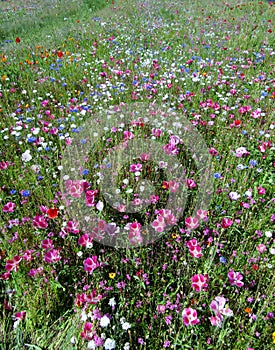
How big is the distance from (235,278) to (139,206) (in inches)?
41.6

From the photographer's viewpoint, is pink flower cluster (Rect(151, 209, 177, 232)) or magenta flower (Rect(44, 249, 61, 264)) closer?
magenta flower (Rect(44, 249, 61, 264))

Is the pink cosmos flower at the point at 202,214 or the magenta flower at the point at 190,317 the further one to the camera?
the pink cosmos flower at the point at 202,214

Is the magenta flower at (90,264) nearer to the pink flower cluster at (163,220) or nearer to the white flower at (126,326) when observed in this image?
the white flower at (126,326)

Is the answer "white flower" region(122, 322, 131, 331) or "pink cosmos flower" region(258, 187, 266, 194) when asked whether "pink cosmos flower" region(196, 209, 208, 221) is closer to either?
"pink cosmos flower" region(258, 187, 266, 194)

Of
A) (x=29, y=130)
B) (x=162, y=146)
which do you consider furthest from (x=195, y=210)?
(x=29, y=130)

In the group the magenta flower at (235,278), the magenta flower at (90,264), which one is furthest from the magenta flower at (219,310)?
the magenta flower at (90,264)

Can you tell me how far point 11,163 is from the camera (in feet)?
10.6

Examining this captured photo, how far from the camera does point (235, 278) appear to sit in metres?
1.99

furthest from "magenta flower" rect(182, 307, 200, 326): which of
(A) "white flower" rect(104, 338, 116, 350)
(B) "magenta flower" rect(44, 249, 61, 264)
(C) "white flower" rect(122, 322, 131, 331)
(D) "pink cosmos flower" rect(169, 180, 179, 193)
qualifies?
(D) "pink cosmos flower" rect(169, 180, 179, 193)

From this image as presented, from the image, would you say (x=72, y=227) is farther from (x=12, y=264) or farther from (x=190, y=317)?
(x=190, y=317)

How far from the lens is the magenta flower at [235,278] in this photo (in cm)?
196

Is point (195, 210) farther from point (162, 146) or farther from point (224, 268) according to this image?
point (162, 146)

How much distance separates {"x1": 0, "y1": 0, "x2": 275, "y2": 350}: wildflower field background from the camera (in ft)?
6.12

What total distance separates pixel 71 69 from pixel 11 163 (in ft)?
9.47
